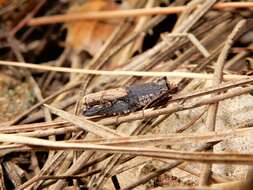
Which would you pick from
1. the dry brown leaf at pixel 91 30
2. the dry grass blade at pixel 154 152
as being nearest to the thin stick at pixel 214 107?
the dry grass blade at pixel 154 152

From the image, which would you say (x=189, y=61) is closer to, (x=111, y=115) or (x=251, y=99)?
(x=251, y=99)

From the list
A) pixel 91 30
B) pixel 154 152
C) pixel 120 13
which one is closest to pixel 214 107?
pixel 154 152

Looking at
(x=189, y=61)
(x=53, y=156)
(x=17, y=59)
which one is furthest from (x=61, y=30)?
(x=53, y=156)

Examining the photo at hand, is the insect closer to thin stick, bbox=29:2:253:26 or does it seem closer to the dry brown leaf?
thin stick, bbox=29:2:253:26

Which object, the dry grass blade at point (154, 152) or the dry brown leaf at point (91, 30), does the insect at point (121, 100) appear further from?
the dry brown leaf at point (91, 30)

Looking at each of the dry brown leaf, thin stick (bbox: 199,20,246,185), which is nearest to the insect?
thin stick (bbox: 199,20,246,185)

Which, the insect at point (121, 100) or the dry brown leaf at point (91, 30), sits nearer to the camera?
the insect at point (121, 100)

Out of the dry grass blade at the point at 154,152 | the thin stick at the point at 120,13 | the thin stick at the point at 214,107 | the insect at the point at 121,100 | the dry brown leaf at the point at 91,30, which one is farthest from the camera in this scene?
the dry brown leaf at the point at 91,30
